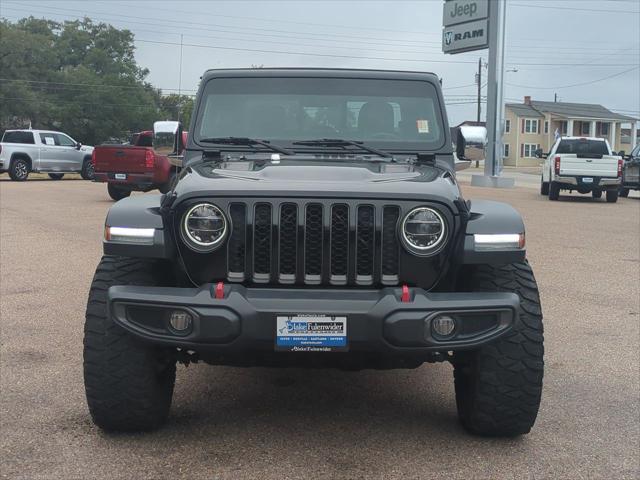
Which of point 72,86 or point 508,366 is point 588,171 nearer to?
point 508,366

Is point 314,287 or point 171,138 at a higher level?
point 171,138

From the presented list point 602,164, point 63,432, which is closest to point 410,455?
point 63,432

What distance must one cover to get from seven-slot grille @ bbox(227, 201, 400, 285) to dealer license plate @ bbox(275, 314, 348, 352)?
0.87 feet

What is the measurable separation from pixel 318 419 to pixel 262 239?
1211mm

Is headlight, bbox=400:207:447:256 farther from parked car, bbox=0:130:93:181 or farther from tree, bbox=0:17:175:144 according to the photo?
tree, bbox=0:17:175:144

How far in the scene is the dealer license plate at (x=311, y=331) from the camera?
136 inches

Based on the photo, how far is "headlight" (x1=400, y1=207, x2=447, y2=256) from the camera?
3.65 m

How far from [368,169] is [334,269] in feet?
2.43

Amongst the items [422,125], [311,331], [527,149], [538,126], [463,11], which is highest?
[463,11]

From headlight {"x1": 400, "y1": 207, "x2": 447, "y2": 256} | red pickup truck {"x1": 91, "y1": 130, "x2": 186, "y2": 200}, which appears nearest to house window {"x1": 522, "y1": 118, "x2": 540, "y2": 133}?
red pickup truck {"x1": 91, "y1": 130, "x2": 186, "y2": 200}

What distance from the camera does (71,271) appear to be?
30.4 ft

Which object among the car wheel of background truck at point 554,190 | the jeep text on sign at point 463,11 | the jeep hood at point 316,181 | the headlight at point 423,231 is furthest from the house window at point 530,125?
the headlight at point 423,231

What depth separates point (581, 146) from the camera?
23.1 m

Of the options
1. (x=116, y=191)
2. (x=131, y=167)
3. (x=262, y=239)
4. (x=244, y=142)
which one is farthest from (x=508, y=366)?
(x=116, y=191)
